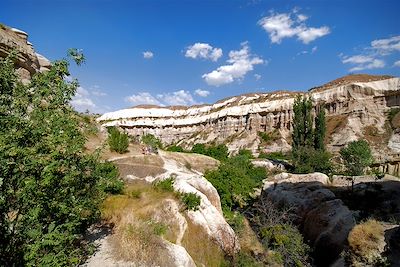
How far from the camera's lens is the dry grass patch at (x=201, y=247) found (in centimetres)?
1488

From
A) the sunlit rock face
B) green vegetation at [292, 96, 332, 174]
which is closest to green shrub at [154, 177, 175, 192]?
green vegetation at [292, 96, 332, 174]

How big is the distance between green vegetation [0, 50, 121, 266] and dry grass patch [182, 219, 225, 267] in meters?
8.31

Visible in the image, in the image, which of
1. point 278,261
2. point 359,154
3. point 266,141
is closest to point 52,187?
point 278,261

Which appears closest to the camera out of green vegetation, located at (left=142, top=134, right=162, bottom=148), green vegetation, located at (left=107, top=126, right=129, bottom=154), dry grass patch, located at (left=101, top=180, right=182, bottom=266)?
dry grass patch, located at (left=101, top=180, right=182, bottom=266)

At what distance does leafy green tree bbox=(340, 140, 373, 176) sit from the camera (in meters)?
43.1

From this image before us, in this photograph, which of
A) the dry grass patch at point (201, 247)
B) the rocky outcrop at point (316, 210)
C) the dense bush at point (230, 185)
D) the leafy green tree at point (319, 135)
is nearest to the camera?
the dry grass patch at point (201, 247)

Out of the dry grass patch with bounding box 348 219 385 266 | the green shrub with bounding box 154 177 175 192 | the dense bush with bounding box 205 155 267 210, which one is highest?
the green shrub with bounding box 154 177 175 192

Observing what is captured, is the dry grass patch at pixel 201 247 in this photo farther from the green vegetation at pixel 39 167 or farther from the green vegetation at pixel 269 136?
the green vegetation at pixel 269 136

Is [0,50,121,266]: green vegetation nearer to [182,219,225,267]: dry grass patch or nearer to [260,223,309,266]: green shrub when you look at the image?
[182,219,225,267]: dry grass patch

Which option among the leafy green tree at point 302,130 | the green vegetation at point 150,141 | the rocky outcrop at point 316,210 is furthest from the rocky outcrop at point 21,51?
the leafy green tree at point 302,130

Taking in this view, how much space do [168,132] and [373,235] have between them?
3700 inches

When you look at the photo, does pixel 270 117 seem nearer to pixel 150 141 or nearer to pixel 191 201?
pixel 150 141

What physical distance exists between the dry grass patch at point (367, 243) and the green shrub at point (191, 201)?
7963 mm

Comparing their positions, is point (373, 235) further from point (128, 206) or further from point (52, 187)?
point (52, 187)
